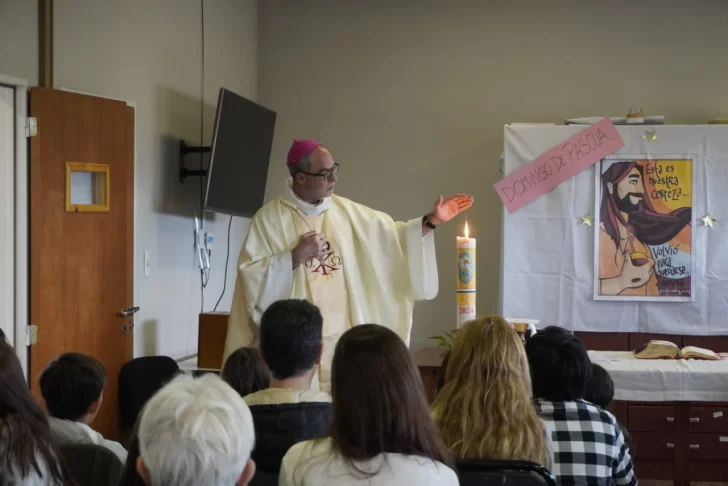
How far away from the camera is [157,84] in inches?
181

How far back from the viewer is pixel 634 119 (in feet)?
16.3

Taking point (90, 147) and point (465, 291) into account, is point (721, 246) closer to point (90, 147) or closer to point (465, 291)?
point (465, 291)

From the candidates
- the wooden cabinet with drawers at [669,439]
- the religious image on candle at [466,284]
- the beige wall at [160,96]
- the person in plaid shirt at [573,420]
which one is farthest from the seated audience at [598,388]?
the beige wall at [160,96]

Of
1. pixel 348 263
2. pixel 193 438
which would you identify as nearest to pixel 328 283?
pixel 348 263

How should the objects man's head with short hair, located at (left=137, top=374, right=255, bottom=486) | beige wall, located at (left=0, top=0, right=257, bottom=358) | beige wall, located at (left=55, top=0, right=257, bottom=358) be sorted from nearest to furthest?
man's head with short hair, located at (left=137, top=374, right=255, bottom=486) < beige wall, located at (left=0, top=0, right=257, bottom=358) < beige wall, located at (left=55, top=0, right=257, bottom=358)

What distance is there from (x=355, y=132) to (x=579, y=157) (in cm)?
175

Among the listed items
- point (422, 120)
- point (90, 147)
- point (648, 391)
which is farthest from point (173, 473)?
point (422, 120)

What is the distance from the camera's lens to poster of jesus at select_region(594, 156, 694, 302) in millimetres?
4926

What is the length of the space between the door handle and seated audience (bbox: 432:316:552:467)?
255 cm

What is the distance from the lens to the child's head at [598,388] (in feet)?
7.76

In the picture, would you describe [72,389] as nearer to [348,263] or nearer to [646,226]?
[348,263]

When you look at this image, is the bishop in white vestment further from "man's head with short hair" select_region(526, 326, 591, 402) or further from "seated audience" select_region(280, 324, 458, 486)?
"seated audience" select_region(280, 324, 458, 486)

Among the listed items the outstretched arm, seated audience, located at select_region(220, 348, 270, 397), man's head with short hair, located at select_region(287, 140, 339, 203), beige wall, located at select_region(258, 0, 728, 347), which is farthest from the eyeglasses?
beige wall, located at select_region(258, 0, 728, 347)

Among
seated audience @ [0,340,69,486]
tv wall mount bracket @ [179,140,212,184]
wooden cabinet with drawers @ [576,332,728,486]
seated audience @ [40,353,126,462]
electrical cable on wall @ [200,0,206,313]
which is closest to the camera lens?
seated audience @ [0,340,69,486]
